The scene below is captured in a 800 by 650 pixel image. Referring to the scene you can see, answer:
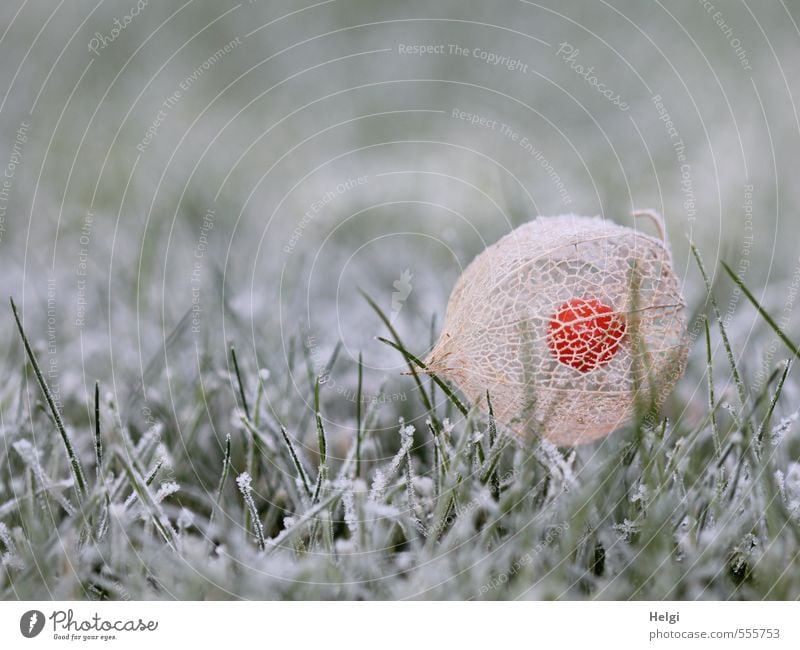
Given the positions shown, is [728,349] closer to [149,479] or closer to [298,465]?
[298,465]

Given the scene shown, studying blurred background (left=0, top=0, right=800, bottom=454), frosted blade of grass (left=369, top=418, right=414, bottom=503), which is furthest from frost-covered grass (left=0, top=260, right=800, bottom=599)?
blurred background (left=0, top=0, right=800, bottom=454)

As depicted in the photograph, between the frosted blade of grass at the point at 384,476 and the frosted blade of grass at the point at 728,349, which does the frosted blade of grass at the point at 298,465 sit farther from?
the frosted blade of grass at the point at 728,349

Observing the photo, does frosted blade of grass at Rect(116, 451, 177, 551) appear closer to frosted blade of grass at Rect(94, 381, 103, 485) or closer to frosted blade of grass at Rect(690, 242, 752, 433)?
A: frosted blade of grass at Rect(94, 381, 103, 485)

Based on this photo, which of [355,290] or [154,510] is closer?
[154,510]

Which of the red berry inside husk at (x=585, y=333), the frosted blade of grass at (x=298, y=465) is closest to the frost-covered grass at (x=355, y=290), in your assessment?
the frosted blade of grass at (x=298, y=465)

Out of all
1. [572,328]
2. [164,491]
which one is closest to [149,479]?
[164,491]
